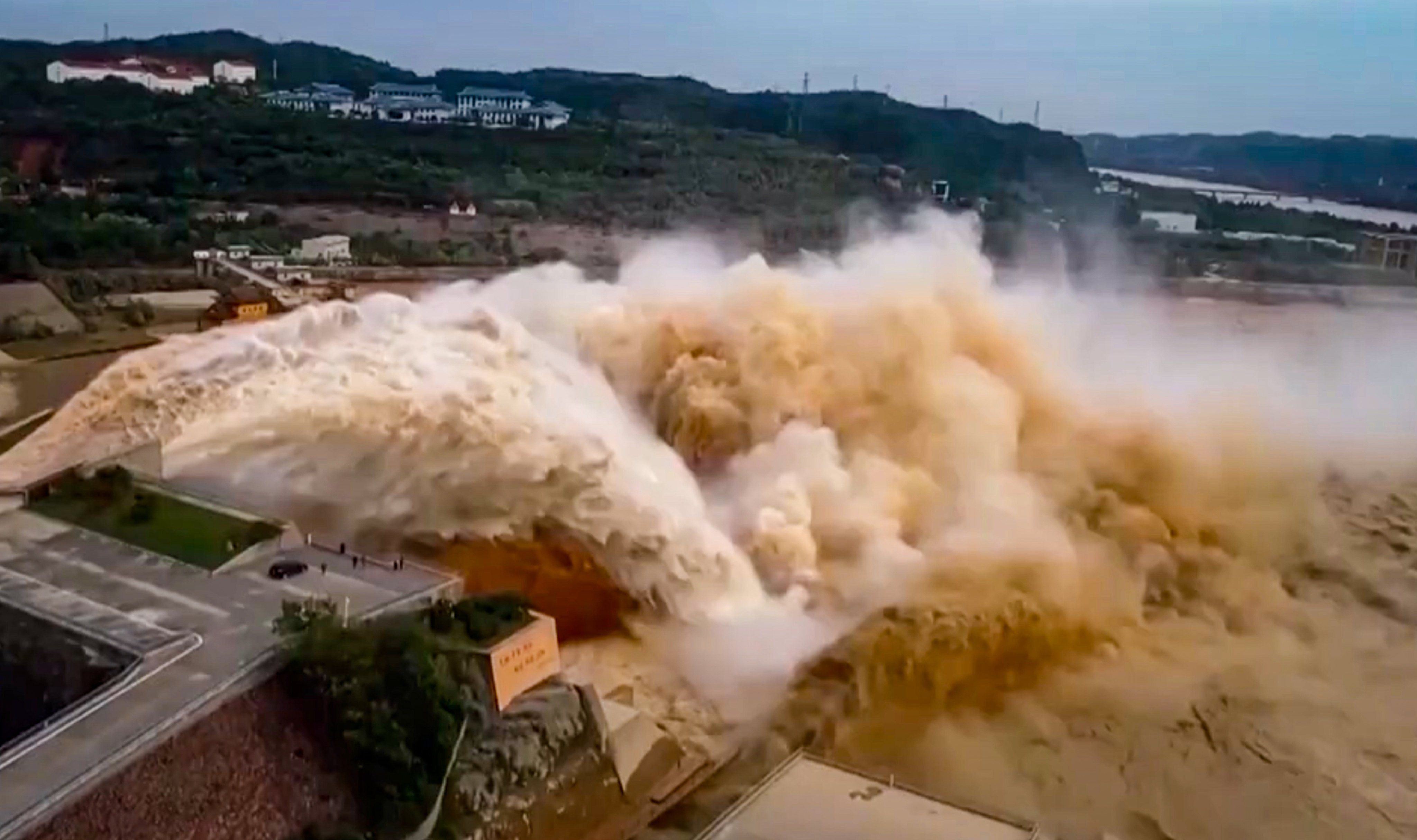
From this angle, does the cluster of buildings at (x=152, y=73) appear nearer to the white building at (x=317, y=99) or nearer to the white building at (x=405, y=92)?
the white building at (x=317, y=99)

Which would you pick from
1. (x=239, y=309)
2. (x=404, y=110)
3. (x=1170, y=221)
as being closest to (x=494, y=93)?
(x=404, y=110)

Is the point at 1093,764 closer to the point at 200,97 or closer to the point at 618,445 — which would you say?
the point at 618,445

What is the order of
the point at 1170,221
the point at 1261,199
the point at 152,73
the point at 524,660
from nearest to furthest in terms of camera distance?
the point at 524,660, the point at 1170,221, the point at 152,73, the point at 1261,199

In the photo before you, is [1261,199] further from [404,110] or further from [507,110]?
[404,110]

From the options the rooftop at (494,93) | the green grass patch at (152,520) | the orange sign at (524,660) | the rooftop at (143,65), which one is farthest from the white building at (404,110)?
the orange sign at (524,660)

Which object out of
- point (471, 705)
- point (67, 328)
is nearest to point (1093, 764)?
point (471, 705)

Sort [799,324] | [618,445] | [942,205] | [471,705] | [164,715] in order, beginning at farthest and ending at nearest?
1. [942,205]
2. [799,324]
3. [618,445]
4. [471,705]
5. [164,715]
